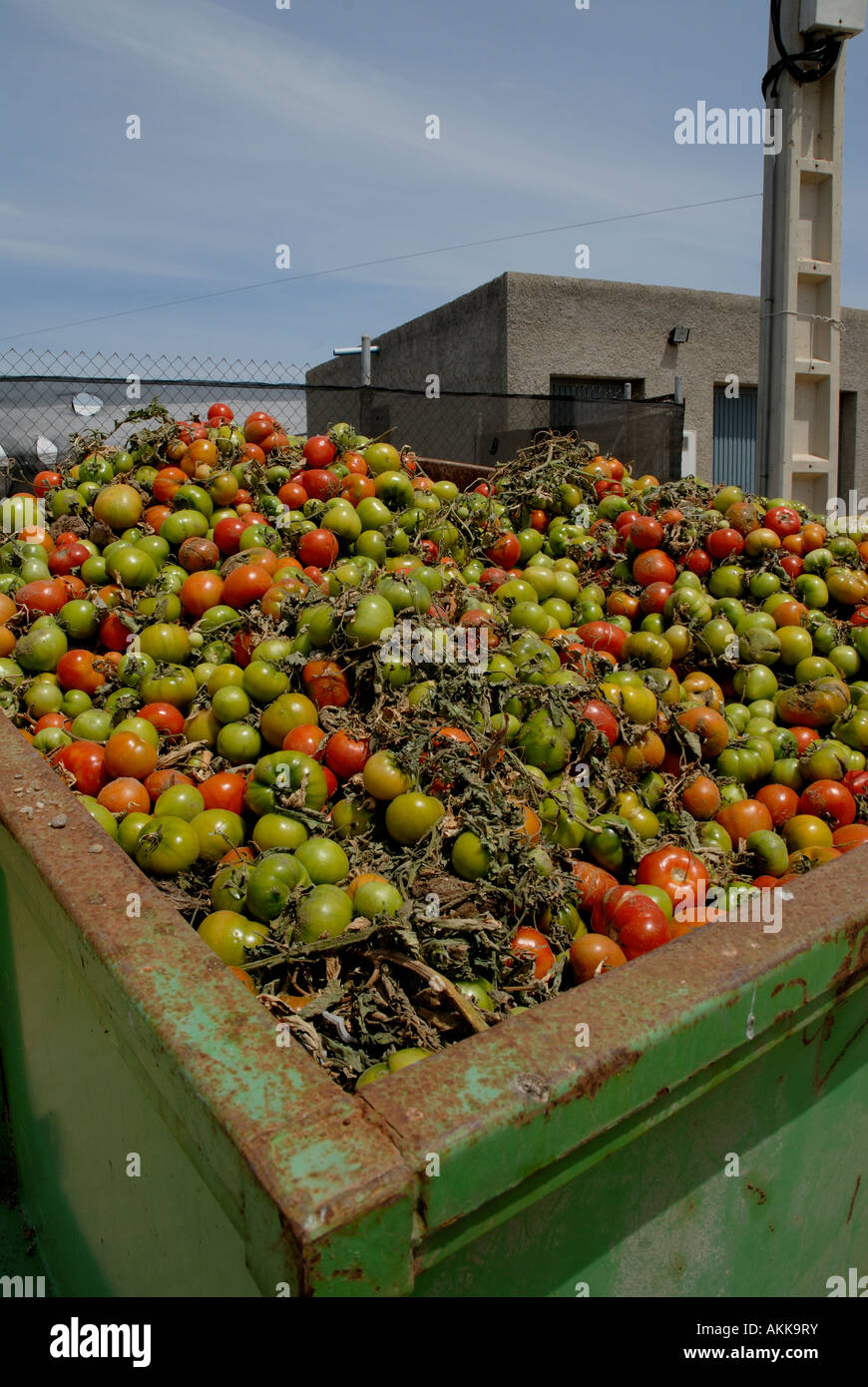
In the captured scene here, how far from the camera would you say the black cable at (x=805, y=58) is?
19.1 feet

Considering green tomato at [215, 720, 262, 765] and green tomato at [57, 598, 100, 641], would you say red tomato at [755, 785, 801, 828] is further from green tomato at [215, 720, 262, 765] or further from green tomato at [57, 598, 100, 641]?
green tomato at [57, 598, 100, 641]

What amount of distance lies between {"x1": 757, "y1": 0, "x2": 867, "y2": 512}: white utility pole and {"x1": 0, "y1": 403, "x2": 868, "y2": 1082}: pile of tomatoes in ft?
7.64

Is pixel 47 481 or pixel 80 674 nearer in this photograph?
pixel 80 674

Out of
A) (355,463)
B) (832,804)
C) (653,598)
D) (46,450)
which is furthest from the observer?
(46,450)

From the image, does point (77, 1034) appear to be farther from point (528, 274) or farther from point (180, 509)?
point (528, 274)

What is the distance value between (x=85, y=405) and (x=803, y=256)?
5694 millimetres

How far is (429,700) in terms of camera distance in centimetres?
238

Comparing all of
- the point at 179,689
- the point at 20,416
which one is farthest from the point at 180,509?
the point at 20,416

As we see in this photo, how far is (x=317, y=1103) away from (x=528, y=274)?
14342mm

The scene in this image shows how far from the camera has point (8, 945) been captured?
217 centimetres

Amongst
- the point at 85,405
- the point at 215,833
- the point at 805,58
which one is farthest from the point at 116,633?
the point at 805,58

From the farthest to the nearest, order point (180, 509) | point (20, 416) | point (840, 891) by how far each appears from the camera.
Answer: point (20, 416), point (180, 509), point (840, 891)

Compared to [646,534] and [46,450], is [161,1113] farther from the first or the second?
[46,450]
